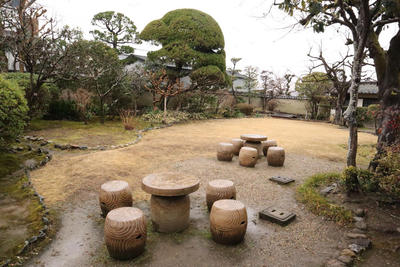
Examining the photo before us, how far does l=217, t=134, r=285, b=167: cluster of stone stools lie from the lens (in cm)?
711

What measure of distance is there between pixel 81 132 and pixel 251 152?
7.59 metres

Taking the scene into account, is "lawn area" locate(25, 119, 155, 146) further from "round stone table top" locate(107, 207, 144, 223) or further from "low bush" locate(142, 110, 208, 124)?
"round stone table top" locate(107, 207, 144, 223)

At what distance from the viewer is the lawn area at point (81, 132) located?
9.47 metres

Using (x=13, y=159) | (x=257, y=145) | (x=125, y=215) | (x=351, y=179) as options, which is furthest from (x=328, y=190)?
(x=13, y=159)

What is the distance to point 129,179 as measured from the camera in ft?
19.9

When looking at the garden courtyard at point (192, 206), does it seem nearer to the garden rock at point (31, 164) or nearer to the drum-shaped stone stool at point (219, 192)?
the garden rock at point (31, 164)

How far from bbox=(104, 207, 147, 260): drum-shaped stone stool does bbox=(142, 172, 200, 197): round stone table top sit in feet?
1.65

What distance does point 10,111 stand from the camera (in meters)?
6.31

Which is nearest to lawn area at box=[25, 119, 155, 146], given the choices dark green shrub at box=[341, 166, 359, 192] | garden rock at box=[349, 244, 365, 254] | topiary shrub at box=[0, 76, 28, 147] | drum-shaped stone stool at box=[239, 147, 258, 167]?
topiary shrub at box=[0, 76, 28, 147]

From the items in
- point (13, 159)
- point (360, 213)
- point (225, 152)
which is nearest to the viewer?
point (360, 213)

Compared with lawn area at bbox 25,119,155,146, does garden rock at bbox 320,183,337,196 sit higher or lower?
lower

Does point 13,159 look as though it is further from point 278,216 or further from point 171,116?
point 171,116

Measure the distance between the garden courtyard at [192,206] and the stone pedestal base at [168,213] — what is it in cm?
13

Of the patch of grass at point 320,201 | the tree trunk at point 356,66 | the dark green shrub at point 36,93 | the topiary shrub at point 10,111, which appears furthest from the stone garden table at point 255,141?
the dark green shrub at point 36,93
